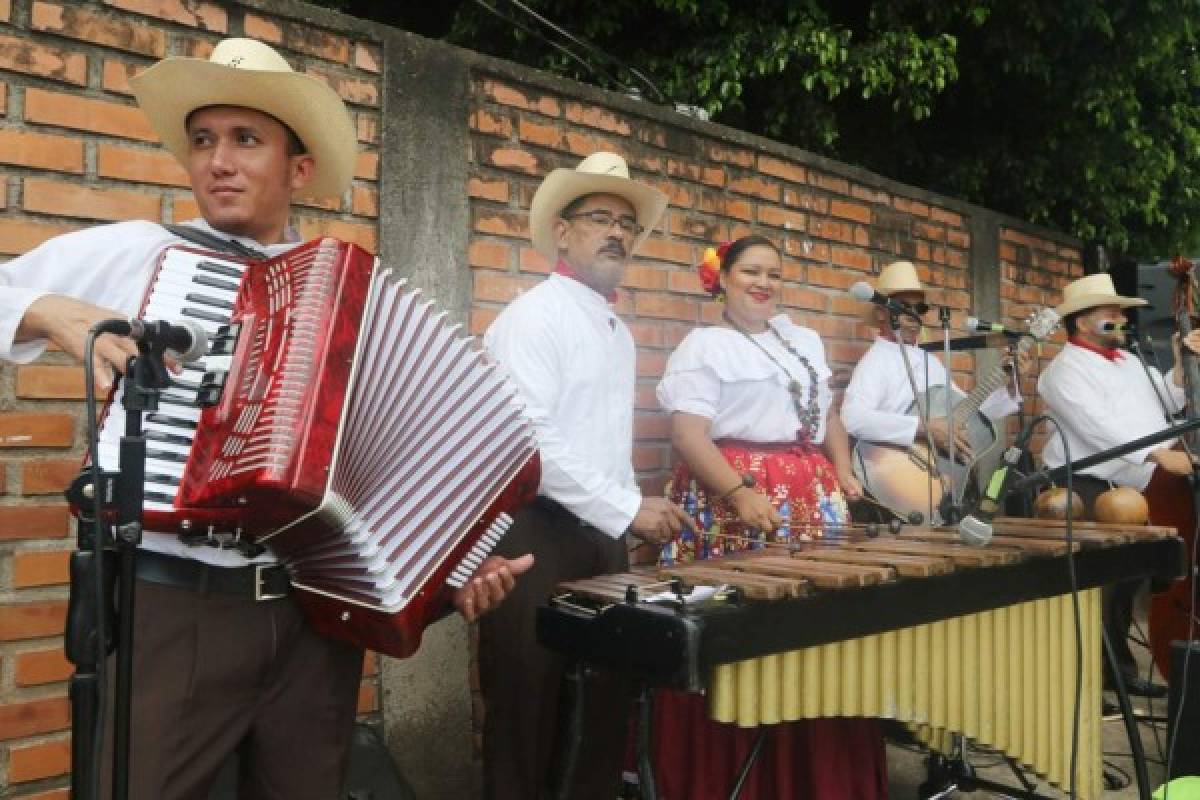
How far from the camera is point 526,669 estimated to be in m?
2.95

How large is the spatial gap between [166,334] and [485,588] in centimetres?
88

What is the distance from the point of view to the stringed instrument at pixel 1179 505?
469cm

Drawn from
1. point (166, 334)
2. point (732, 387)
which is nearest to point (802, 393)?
point (732, 387)

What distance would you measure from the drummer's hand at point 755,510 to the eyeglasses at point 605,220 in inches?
36.1

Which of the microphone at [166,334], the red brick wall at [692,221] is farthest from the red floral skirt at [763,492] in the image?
the microphone at [166,334]

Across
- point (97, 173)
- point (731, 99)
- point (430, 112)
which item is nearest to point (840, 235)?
point (731, 99)

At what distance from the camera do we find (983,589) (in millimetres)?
2740

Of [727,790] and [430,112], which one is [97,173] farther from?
[727,790]

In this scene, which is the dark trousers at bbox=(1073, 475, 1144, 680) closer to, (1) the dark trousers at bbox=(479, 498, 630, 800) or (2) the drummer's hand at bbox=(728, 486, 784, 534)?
(2) the drummer's hand at bbox=(728, 486, 784, 534)

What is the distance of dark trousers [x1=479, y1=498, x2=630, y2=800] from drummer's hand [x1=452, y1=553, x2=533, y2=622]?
75cm

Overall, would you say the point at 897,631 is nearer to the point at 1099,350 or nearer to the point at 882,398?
the point at 882,398

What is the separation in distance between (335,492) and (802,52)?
4.77 m

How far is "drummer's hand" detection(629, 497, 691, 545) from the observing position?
3025 mm

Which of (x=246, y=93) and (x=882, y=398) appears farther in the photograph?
(x=882, y=398)
